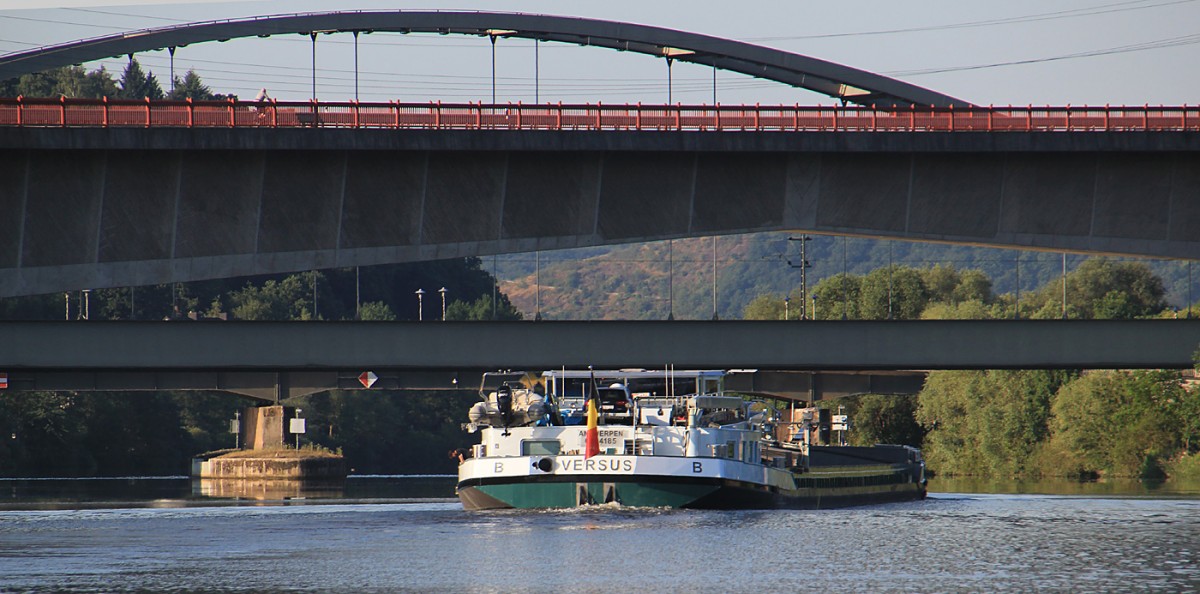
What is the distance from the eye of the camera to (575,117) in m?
65.1

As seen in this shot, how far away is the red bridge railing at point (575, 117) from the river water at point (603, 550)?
14.1 metres

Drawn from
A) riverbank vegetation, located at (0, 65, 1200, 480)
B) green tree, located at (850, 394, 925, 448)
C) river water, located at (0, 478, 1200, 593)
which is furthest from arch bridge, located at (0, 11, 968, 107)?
green tree, located at (850, 394, 925, 448)

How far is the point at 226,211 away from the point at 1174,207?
35.7 m

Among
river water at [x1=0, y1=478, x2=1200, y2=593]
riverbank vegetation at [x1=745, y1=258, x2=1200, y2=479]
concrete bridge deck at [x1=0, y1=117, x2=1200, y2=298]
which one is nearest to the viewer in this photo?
river water at [x1=0, y1=478, x2=1200, y2=593]

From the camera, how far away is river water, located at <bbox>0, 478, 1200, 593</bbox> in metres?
35.5

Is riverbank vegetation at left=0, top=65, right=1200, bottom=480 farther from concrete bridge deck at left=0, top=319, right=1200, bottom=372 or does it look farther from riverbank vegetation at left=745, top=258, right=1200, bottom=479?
concrete bridge deck at left=0, top=319, right=1200, bottom=372

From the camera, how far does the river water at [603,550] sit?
35.5 metres

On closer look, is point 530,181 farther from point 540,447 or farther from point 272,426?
point 272,426

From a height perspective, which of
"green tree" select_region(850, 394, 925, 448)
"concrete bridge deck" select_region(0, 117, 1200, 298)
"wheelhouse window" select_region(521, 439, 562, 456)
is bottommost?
"green tree" select_region(850, 394, 925, 448)

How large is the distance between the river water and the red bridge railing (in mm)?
14149

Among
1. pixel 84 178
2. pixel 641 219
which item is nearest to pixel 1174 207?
pixel 641 219

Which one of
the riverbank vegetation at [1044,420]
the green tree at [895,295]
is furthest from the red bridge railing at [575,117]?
the green tree at [895,295]

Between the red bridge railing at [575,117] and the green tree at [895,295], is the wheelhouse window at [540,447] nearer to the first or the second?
the red bridge railing at [575,117]

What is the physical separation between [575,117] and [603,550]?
86.8ft
